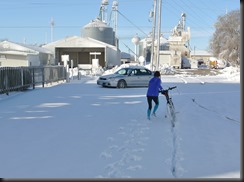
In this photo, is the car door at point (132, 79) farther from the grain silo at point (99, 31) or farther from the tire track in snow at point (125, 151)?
the grain silo at point (99, 31)

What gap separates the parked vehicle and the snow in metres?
10.8

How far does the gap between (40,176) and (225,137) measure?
4.38 metres

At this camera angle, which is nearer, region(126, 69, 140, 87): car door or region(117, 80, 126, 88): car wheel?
region(117, 80, 126, 88): car wheel

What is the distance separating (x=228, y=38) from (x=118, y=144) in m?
52.0

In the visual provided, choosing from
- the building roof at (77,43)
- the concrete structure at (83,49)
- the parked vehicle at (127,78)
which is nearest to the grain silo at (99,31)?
the concrete structure at (83,49)

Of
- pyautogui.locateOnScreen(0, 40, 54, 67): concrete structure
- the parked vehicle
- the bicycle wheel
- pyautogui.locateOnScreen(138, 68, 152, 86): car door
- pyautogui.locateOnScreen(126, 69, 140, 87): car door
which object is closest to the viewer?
the bicycle wheel

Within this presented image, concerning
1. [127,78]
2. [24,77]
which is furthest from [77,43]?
[24,77]

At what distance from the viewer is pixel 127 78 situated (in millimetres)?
23578

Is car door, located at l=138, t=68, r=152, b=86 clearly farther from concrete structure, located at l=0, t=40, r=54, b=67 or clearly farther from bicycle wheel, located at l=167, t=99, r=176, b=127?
concrete structure, located at l=0, t=40, r=54, b=67

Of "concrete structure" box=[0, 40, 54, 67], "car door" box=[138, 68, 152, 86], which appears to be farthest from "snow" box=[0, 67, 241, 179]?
"concrete structure" box=[0, 40, 54, 67]

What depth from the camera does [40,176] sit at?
17.5 feet

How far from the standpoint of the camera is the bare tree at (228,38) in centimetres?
5253

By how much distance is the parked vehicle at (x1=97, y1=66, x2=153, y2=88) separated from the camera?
76.2 ft

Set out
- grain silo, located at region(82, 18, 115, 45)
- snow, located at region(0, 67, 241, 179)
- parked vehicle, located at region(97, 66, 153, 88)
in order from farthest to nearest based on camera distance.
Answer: grain silo, located at region(82, 18, 115, 45) → parked vehicle, located at region(97, 66, 153, 88) → snow, located at region(0, 67, 241, 179)
